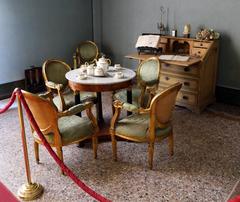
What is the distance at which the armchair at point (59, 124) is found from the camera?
2496 millimetres

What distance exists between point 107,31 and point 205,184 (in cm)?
395

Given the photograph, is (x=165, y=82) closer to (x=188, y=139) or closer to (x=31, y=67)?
(x=188, y=139)

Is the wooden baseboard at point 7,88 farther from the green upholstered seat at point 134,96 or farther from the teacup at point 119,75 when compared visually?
the teacup at point 119,75

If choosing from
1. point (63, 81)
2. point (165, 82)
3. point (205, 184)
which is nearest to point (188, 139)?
point (205, 184)

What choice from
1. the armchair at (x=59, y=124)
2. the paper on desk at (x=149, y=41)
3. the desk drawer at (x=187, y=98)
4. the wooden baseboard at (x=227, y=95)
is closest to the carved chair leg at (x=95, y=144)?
the armchair at (x=59, y=124)

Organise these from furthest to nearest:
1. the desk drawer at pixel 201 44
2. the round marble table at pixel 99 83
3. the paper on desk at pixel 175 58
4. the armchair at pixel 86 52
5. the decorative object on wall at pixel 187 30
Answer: the armchair at pixel 86 52, the decorative object on wall at pixel 187 30, the desk drawer at pixel 201 44, the paper on desk at pixel 175 58, the round marble table at pixel 99 83

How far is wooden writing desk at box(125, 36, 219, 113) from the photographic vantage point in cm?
402

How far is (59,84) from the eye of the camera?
3.50 m

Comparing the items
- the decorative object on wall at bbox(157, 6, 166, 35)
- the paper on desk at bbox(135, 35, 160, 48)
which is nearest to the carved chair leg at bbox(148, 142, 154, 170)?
the paper on desk at bbox(135, 35, 160, 48)

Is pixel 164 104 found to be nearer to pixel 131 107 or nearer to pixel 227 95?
pixel 131 107

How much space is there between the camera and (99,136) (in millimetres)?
3420

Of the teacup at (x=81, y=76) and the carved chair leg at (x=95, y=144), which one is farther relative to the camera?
the teacup at (x=81, y=76)

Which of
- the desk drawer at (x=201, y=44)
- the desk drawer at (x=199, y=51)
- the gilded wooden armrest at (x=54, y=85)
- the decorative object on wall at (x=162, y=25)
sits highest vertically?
the decorative object on wall at (x=162, y=25)

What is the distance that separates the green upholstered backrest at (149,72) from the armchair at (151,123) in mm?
739
